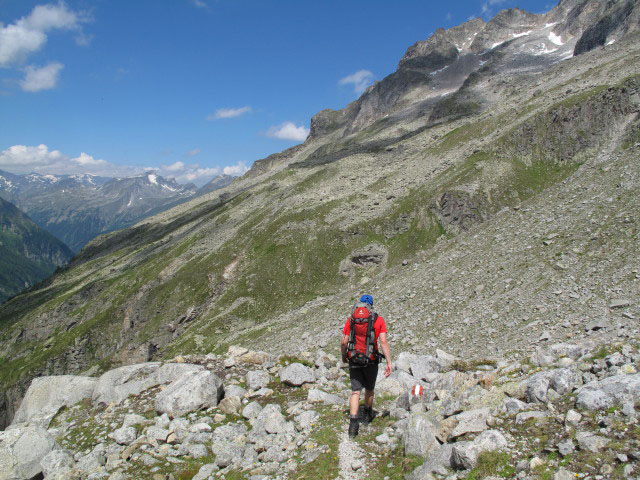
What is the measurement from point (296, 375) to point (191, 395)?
15.7 ft

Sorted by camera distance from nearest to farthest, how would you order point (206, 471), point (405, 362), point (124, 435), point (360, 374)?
point (206, 471)
point (360, 374)
point (124, 435)
point (405, 362)

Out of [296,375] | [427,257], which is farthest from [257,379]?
[427,257]

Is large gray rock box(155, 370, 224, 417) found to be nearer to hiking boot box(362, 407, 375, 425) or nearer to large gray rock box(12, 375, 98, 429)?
large gray rock box(12, 375, 98, 429)

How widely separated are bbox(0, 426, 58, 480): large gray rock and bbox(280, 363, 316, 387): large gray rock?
9.04 m

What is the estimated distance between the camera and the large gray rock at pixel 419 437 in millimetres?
9914

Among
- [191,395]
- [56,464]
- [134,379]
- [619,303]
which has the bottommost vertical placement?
[619,303]

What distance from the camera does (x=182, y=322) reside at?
65188 mm

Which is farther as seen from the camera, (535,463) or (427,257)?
(427,257)

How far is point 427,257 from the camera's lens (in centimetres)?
4216

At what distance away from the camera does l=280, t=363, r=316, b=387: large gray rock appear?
1738 cm

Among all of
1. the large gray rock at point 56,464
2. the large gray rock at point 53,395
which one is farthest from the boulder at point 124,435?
the large gray rock at point 53,395

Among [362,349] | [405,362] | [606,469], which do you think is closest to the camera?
[606,469]

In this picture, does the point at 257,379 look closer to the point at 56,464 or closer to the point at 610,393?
the point at 56,464

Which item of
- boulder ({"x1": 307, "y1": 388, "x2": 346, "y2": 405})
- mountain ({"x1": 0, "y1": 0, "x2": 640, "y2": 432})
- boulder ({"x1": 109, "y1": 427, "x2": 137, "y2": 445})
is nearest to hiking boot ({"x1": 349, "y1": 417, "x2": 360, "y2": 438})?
boulder ({"x1": 307, "y1": 388, "x2": 346, "y2": 405})
